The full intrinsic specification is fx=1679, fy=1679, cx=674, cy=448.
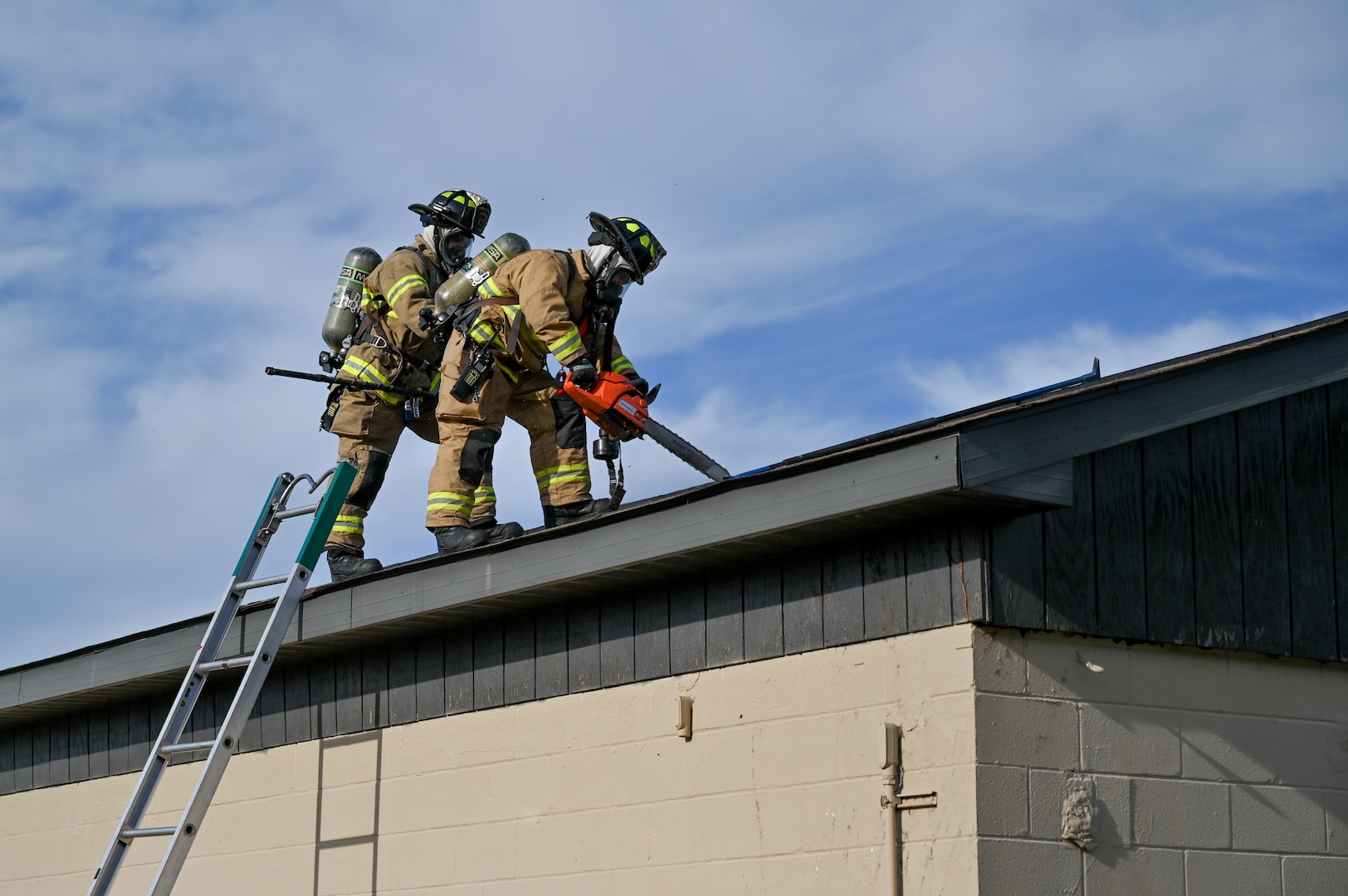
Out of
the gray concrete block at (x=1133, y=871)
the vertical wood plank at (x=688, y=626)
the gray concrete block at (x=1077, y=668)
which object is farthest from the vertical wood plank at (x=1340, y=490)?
the vertical wood plank at (x=688, y=626)

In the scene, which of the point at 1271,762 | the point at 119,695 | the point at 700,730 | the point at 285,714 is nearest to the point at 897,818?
the point at 700,730

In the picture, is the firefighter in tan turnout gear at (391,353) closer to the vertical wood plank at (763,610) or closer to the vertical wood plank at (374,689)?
the vertical wood plank at (374,689)

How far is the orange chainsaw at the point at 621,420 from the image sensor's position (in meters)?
9.00

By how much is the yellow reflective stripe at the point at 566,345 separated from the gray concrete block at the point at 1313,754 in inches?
166

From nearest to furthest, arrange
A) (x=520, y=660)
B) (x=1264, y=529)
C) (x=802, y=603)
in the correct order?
(x=802, y=603), (x=1264, y=529), (x=520, y=660)

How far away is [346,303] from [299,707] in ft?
11.4

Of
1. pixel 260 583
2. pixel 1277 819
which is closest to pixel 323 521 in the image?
pixel 260 583

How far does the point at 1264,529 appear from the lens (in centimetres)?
686

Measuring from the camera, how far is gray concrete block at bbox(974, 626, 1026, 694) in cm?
599

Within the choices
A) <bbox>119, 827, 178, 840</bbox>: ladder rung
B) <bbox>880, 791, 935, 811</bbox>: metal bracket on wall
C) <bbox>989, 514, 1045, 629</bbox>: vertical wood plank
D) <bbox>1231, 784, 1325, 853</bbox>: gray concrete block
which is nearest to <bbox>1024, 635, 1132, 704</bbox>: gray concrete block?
<bbox>989, 514, 1045, 629</bbox>: vertical wood plank

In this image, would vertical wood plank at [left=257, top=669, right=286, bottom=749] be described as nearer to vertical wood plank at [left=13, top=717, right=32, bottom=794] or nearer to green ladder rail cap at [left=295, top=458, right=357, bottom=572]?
green ladder rail cap at [left=295, top=458, right=357, bottom=572]

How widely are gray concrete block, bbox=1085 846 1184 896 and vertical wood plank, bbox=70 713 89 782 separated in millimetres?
7081

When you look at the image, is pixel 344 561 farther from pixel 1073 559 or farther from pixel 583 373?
pixel 1073 559

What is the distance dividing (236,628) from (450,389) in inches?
70.2
